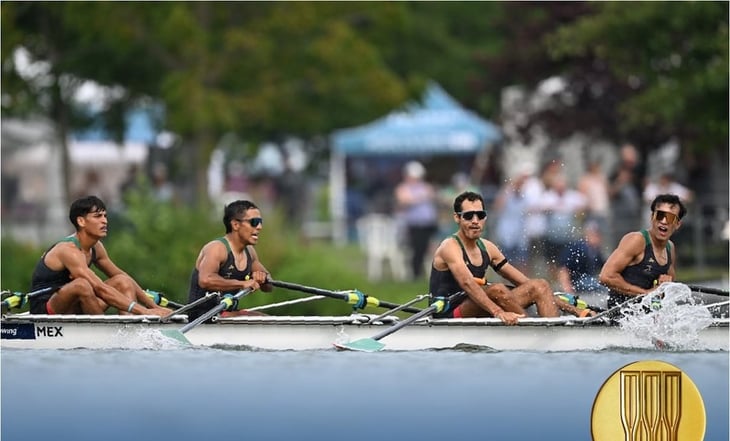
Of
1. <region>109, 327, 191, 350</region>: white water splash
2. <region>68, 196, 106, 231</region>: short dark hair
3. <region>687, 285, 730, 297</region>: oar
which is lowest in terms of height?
<region>109, 327, 191, 350</region>: white water splash

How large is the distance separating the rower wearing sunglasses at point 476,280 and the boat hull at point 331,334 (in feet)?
1.01

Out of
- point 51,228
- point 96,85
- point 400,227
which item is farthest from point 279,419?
point 96,85

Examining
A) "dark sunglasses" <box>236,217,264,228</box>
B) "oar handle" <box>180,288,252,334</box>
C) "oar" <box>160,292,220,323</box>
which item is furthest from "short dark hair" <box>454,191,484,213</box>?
"oar" <box>160,292,220,323</box>

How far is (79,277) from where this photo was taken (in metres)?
14.5

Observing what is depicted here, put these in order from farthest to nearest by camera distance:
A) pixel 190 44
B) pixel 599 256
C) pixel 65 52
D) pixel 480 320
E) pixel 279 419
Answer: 1. pixel 65 52
2. pixel 190 44
3. pixel 599 256
4. pixel 480 320
5. pixel 279 419

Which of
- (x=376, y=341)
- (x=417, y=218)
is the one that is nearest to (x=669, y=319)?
(x=376, y=341)

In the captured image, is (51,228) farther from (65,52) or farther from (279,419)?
(279,419)

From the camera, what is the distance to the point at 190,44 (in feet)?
89.1

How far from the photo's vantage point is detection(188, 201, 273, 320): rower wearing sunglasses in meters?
14.8

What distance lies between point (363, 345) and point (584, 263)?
621cm

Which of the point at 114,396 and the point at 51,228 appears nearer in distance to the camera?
the point at 114,396

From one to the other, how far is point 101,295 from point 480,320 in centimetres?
310

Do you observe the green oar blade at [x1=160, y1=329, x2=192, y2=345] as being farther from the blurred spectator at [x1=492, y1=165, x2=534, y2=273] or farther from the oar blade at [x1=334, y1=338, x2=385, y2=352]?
the blurred spectator at [x1=492, y1=165, x2=534, y2=273]

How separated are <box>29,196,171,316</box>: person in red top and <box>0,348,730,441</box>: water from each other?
715 millimetres
